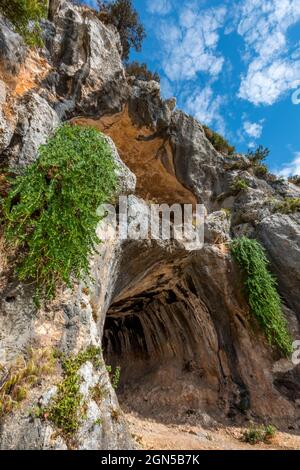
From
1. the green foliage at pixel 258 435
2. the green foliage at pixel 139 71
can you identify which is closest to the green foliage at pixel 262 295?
the green foliage at pixel 258 435

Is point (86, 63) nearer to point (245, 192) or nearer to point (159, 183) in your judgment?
point (159, 183)

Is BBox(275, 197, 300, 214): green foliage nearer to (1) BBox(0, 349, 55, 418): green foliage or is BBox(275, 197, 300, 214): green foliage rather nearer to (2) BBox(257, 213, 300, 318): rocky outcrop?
(2) BBox(257, 213, 300, 318): rocky outcrop

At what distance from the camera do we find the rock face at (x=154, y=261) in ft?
18.2

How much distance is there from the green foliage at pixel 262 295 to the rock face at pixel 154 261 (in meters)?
0.37

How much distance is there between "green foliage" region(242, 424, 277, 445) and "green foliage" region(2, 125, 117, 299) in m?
6.08

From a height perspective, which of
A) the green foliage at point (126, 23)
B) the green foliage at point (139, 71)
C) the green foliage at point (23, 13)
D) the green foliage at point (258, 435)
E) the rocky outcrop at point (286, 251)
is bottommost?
the green foliage at point (258, 435)

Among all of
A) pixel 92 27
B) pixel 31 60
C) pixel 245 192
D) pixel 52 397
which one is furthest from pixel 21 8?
pixel 245 192

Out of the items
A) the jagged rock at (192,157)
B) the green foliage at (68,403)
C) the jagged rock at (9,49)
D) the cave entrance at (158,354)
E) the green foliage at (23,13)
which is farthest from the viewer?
the jagged rock at (192,157)

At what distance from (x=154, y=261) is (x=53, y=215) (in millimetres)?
4081

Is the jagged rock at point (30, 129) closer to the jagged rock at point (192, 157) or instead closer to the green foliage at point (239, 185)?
the jagged rock at point (192, 157)

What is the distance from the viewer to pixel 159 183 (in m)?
12.3

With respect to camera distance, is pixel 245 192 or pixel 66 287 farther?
pixel 245 192

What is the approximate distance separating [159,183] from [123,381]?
830 cm

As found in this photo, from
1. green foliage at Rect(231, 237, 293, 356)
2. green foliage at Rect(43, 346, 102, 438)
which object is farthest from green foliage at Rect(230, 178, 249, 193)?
green foliage at Rect(43, 346, 102, 438)
